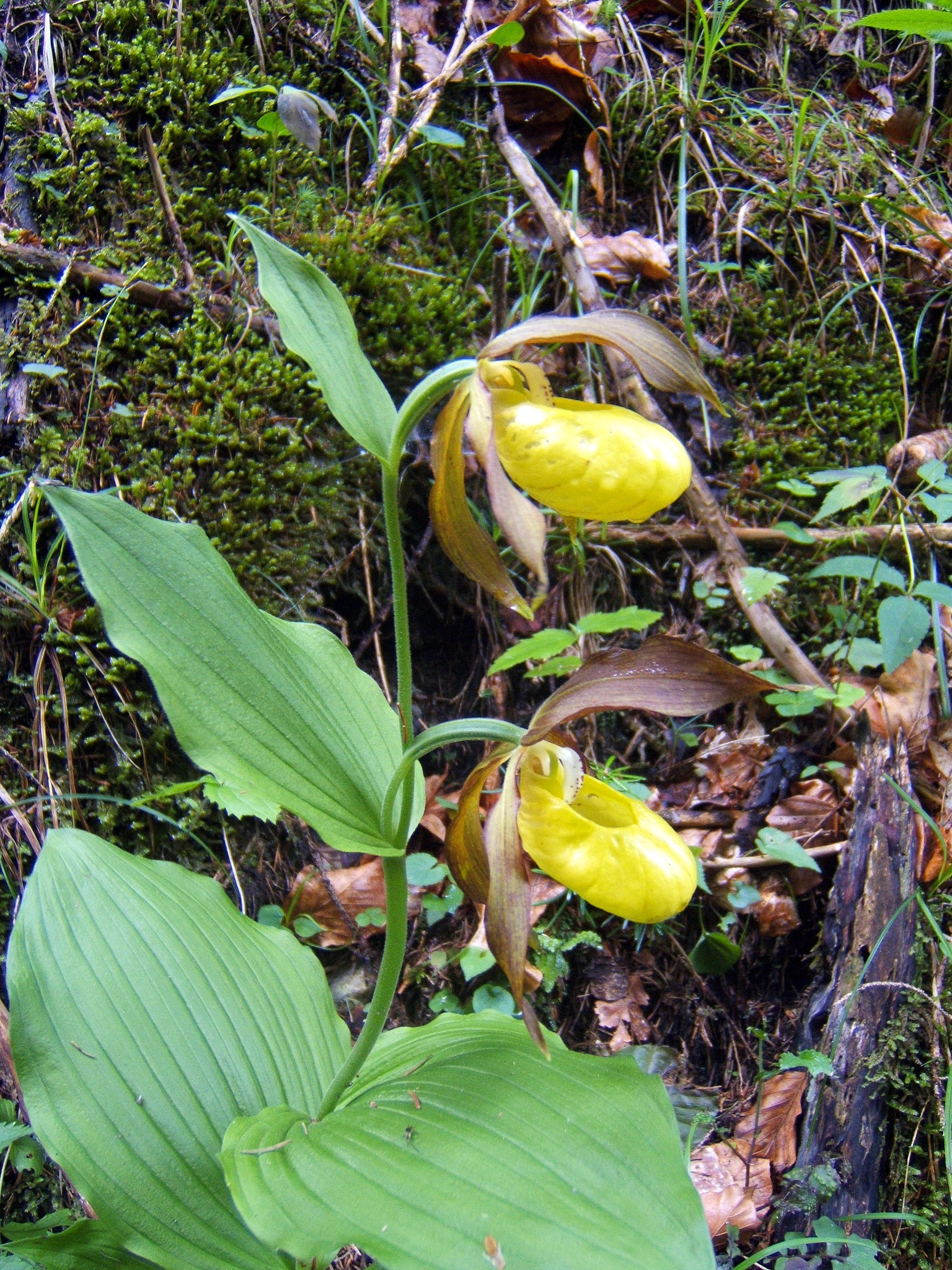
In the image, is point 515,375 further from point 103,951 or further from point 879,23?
point 103,951

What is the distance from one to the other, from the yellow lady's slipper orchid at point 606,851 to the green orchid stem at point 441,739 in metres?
0.11

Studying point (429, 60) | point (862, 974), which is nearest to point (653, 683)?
point (862, 974)

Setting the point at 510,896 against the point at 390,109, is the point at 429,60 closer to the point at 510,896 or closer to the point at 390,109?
the point at 390,109

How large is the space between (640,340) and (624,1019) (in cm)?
145

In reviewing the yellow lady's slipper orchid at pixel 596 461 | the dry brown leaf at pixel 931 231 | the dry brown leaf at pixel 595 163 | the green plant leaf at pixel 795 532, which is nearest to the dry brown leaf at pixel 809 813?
the green plant leaf at pixel 795 532

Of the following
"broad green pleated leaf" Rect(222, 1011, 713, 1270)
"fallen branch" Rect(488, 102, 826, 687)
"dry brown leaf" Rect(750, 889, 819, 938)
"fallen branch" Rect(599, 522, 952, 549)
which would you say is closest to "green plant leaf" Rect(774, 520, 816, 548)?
"fallen branch" Rect(599, 522, 952, 549)

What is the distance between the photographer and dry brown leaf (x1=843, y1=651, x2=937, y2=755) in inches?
83.1

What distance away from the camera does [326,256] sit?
7.33 feet

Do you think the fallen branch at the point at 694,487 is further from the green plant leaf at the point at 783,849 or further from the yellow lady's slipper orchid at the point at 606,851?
the yellow lady's slipper orchid at the point at 606,851

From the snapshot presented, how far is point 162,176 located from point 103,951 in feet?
6.62

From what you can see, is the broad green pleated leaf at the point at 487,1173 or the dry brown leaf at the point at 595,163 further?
the dry brown leaf at the point at 595,163

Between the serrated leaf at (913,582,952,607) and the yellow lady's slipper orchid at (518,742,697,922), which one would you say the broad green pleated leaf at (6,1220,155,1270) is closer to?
the yellow lady's slipper orchid at (518,742,697,922)

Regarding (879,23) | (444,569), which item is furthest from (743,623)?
(879,23)

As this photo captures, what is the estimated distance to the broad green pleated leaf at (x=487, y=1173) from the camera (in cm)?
94
